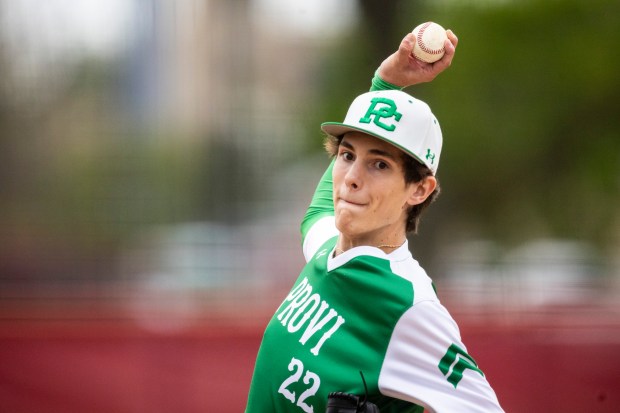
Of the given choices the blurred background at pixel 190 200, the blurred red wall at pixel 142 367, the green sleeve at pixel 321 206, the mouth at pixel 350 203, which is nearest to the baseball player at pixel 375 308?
the mouth at pixel 350 203

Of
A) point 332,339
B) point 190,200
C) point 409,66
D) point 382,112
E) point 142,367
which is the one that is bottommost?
point 142,367

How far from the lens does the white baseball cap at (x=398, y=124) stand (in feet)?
7.43

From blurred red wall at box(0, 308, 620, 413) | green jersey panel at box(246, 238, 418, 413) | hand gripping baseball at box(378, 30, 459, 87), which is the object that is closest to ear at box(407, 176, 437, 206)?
green jersey panel at box(246, 238, 418, 413)

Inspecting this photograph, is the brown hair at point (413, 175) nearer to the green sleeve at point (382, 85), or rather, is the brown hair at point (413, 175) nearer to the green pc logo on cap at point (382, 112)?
the green pc logo on cap at point (382, 112)

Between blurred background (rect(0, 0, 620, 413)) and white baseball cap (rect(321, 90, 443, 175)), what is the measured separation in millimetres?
3479

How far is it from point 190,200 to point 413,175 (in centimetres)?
369

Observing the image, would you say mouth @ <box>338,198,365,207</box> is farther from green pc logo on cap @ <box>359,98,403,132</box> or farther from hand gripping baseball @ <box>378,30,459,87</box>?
hand gripping baseball @ <box>378,30,459,87</box>

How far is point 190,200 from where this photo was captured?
588cm

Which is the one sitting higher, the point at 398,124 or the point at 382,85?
the point at 382,85

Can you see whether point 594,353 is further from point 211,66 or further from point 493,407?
point 493,407

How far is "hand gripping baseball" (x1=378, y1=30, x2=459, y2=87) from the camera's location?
253 cm

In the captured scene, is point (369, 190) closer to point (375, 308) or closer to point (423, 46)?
point (375, 308)

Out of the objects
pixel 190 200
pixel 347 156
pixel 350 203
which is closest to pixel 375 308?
pixel 350 203

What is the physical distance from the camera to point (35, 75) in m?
5.88
